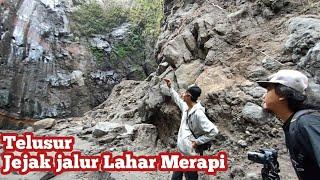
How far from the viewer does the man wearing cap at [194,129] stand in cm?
398

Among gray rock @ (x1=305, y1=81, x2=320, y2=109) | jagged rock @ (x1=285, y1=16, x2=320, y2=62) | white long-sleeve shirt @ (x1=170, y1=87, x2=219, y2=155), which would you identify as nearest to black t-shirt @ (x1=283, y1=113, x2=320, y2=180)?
white long-sleeve shirt @ (x1=170, y1=87, x2=219, y2=155)

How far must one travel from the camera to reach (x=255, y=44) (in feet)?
23.4

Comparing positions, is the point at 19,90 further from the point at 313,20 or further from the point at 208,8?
the point at 313,20

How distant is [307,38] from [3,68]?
15284 mm

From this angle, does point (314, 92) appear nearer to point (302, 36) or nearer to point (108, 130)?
point (302, 36)

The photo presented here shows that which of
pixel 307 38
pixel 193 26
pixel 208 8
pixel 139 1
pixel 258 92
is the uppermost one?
pixel 139 1

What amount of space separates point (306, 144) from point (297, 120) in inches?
5.2

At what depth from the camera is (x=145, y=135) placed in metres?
8.63

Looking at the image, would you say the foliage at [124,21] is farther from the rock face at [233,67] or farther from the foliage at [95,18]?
the rock face at [233,67]

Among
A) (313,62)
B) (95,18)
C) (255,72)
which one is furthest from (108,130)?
(95,18)

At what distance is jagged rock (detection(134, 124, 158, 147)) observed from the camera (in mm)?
8303

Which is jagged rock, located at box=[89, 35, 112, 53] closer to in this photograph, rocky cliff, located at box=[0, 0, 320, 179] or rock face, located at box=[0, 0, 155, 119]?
rock face, located at box=[0, 0, 155, 119]

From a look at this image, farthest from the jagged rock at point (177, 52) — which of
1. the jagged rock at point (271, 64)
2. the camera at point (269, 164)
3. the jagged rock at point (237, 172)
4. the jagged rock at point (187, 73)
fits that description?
the camera at point (269, 164)

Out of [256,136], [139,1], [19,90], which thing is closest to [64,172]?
[256,136]
